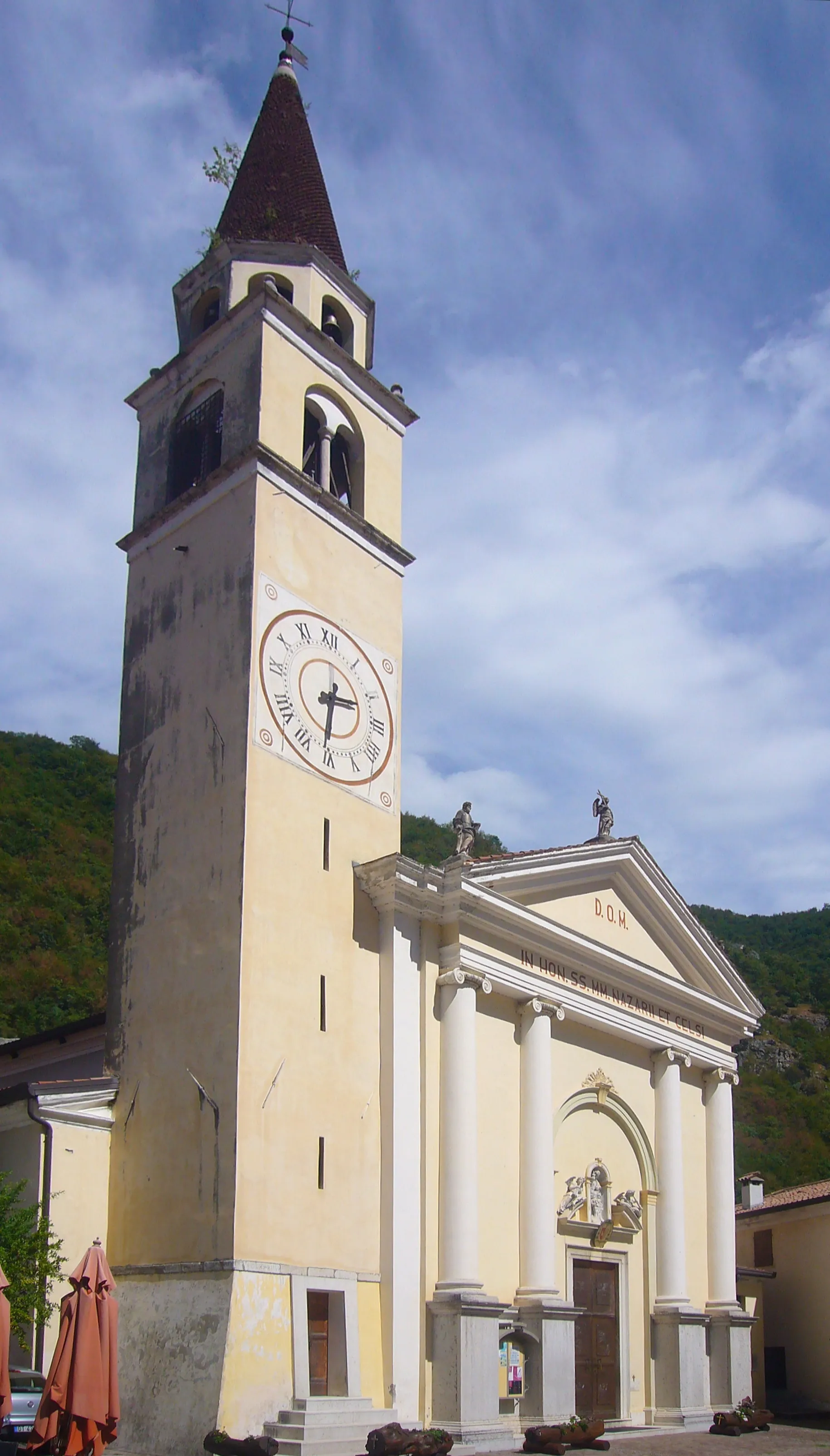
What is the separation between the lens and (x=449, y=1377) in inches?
680

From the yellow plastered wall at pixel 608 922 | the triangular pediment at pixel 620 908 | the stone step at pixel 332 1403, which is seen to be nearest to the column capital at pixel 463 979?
the triangular pediment at pixel 620 908

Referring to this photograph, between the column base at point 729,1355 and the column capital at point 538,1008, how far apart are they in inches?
263

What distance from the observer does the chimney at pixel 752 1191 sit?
33156 millimetres

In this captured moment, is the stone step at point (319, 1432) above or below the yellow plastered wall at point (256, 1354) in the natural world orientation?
below

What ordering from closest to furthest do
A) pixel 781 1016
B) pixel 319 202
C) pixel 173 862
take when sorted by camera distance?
pixel 173 862
pixel 319 202
pixel 781 1016

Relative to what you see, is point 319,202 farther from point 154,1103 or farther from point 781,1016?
point 781,1016

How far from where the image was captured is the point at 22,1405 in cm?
1432

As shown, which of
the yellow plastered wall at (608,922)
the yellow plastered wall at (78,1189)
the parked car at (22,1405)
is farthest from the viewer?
the yellow plastered wall at (608,922)

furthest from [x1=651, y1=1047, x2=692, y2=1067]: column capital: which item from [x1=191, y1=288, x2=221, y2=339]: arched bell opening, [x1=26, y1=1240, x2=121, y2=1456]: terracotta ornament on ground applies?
[x1=191, y1=288, x2=221, y2=339]: arched bell opening

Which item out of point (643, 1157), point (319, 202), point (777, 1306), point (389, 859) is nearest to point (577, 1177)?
point (643, 1157)

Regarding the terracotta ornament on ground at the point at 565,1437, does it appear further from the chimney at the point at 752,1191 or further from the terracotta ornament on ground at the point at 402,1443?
the chimney at the point at 752,1191

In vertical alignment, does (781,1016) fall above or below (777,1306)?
above

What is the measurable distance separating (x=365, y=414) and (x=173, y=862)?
8574 millimetres

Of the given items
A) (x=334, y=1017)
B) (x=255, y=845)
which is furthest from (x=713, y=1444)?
(x=255, y=845)
